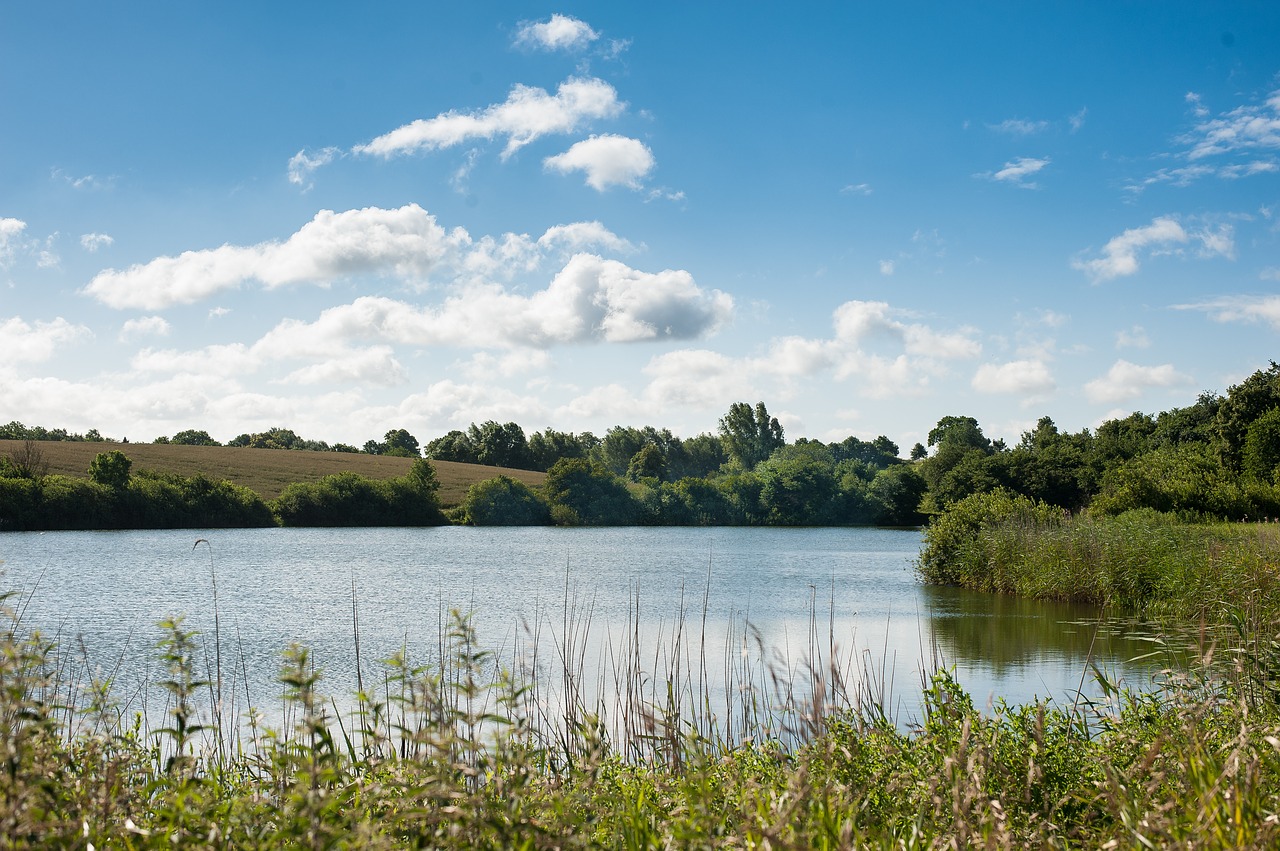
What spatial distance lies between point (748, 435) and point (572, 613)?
322 feet

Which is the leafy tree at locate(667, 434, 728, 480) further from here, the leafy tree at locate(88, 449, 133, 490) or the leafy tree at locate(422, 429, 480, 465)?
the leafy tree at locate(88, 449, 133, 490)

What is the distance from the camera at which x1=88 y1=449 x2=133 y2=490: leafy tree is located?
5388 centimetres

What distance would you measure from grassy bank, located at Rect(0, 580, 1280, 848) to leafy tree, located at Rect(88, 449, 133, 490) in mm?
54150

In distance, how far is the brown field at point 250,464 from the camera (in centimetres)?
6075

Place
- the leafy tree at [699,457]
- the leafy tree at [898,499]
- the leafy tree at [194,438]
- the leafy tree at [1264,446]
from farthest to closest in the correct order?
the leafy tree at [699,457] → the leafy tree at [194,438] → the leafy tree at [898,499] → the leafy tree at [1264,446]

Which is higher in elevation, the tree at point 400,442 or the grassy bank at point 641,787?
the tree at point 400,442

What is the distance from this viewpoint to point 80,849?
122 inches

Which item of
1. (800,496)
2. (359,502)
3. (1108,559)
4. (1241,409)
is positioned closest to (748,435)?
(800,496)

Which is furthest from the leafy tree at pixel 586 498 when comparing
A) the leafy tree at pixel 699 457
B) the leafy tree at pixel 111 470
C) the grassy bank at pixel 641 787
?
the grassy bank at pixel 641 787

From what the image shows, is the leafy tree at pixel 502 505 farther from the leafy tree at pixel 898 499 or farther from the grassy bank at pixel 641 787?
the grassy bank at pixel 641 787

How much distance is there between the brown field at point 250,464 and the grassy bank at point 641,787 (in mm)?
59310

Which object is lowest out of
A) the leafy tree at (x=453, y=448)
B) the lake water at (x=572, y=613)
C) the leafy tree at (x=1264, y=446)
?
the lake water at (x=572, y=613)

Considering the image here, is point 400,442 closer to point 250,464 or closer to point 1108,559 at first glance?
point 250,464

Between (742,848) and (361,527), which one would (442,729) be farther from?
(361,527)
